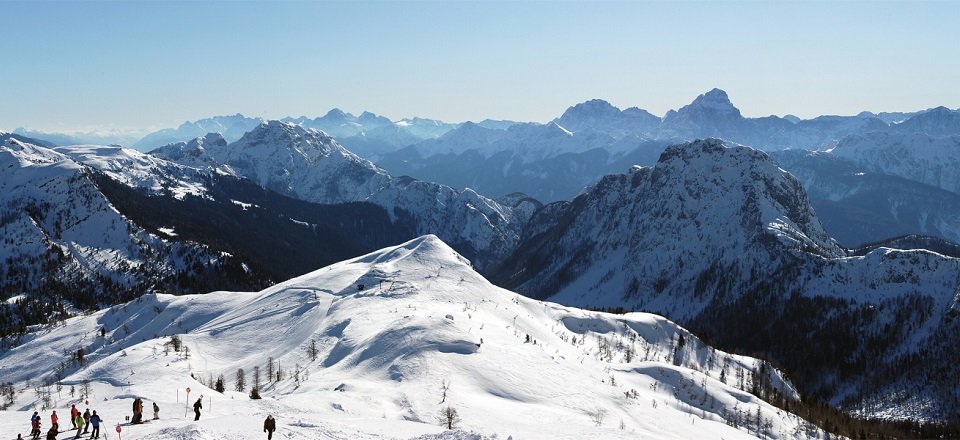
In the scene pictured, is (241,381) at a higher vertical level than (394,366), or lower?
lower

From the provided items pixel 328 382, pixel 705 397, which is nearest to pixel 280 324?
pixel 328 382

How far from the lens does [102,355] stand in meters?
111

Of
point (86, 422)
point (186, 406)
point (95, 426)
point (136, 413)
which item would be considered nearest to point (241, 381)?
point (186, 406)

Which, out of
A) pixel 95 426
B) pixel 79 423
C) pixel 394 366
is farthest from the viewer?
pixel 394 366

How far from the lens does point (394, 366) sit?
78688 mm

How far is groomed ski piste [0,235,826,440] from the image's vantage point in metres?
60.8

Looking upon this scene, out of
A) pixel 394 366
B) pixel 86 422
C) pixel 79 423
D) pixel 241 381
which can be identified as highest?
pixel 79 423

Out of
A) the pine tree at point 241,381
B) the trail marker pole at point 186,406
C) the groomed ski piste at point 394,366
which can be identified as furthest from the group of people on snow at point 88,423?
the pine tree at point 241,381

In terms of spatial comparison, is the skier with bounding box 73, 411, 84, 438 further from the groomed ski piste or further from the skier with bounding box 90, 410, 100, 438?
the groomed ski piste

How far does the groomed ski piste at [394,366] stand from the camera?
199 feet

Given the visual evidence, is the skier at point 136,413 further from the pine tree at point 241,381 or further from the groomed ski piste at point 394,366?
the pine tree at point 241,381

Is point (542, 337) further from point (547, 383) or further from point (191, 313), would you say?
point (191, 313)

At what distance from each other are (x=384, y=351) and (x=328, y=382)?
10.6m

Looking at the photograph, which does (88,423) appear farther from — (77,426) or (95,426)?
(95,426)
